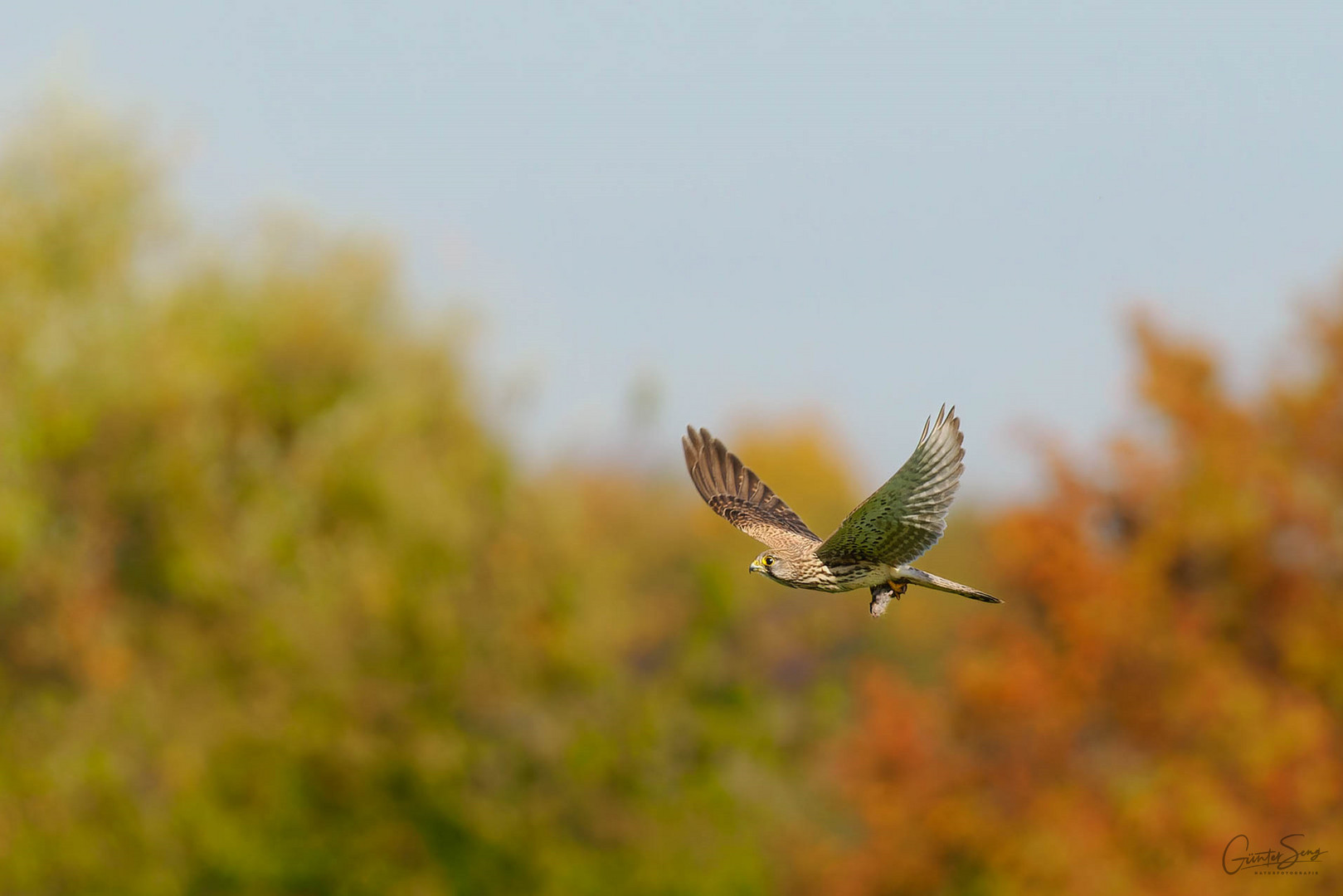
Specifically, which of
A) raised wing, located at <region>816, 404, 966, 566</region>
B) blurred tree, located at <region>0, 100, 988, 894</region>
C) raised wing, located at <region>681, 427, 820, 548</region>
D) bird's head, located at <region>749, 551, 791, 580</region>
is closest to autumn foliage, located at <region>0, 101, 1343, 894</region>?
blurred tree, located at <region>0, 100, 988, 894</region>

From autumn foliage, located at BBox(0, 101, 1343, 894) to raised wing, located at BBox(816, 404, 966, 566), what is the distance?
20008 mm

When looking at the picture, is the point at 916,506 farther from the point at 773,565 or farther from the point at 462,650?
the point at 462,650

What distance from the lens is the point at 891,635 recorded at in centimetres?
5922

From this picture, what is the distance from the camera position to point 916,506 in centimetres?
362

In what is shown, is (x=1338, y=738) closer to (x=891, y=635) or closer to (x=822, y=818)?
(x=822, y=818)

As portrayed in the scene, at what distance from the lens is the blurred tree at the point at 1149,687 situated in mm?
22172

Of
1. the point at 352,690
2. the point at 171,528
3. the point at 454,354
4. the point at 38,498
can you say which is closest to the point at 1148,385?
the point at 454,354
